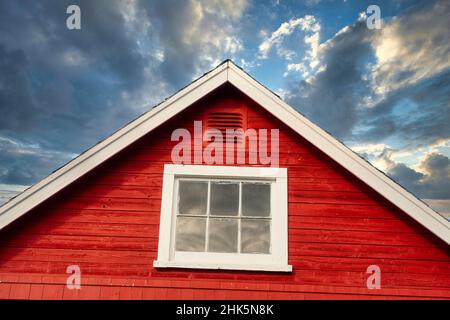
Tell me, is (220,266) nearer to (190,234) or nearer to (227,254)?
(227,254)

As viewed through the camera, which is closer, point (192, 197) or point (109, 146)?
point (109, 146)

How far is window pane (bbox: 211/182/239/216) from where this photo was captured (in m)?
5.41

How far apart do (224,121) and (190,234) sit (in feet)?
6.02

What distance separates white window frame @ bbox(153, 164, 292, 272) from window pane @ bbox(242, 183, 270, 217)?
94 millimetres

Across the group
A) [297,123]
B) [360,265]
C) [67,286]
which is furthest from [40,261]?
[360,265]

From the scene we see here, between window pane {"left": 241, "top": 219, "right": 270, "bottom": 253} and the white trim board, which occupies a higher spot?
the white trim board

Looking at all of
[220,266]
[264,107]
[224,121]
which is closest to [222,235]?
[220,266]

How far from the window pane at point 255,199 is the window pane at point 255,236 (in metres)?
0.12

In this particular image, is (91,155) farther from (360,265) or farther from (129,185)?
(360,265)

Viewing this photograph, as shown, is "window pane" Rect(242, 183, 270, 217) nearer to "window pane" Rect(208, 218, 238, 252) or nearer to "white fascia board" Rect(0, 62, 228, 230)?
"window pane" Rect(208, 218, 238, 252)

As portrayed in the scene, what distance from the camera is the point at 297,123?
17.8 feet

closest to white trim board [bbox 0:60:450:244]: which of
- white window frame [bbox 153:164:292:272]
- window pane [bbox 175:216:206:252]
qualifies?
white window frame [bbox 153:164:292:272]

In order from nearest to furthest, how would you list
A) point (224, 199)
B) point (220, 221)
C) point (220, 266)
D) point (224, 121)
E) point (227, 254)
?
1. point (220, 266)
2. point (227, 254)
3. point (220, 221)
4. point (224, 199)
5. point (224, 121)

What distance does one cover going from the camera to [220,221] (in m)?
5.36
